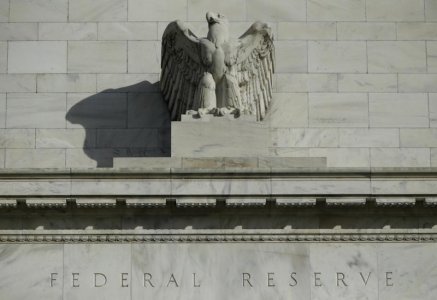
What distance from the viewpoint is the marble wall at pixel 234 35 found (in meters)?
32.4

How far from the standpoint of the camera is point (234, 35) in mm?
33188

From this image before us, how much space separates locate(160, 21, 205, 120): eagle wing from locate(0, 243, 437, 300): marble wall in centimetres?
339

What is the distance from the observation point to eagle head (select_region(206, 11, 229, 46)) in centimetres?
3116

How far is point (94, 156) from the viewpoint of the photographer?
32281mm

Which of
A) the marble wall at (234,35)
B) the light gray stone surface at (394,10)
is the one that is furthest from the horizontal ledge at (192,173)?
the light gray stone surface at (394,10)

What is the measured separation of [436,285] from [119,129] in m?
7.17

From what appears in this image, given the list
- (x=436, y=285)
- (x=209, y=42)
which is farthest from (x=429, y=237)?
(x=209, y=42)

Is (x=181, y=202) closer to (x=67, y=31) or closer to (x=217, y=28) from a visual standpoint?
(x=217, y=28)

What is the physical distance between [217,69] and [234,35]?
2.42 metres

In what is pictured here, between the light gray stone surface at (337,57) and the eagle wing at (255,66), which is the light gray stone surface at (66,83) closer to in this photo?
the eagle wing at (255,66)

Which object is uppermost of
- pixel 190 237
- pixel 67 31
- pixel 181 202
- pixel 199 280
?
pixel 67 31

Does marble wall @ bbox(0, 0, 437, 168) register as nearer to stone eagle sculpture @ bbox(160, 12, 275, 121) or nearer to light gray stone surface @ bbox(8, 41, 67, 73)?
light gray stone surface @ bbox(8, 41, 67, 73)

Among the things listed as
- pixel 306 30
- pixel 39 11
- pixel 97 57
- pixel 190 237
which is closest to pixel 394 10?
pixel 306 30

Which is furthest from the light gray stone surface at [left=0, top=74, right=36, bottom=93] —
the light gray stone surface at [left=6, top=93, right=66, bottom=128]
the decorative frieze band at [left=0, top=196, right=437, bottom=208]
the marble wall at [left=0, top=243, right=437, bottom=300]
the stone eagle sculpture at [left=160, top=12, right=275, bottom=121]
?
the marble wall at [left=0, top=243, right=437, bottom=300]
